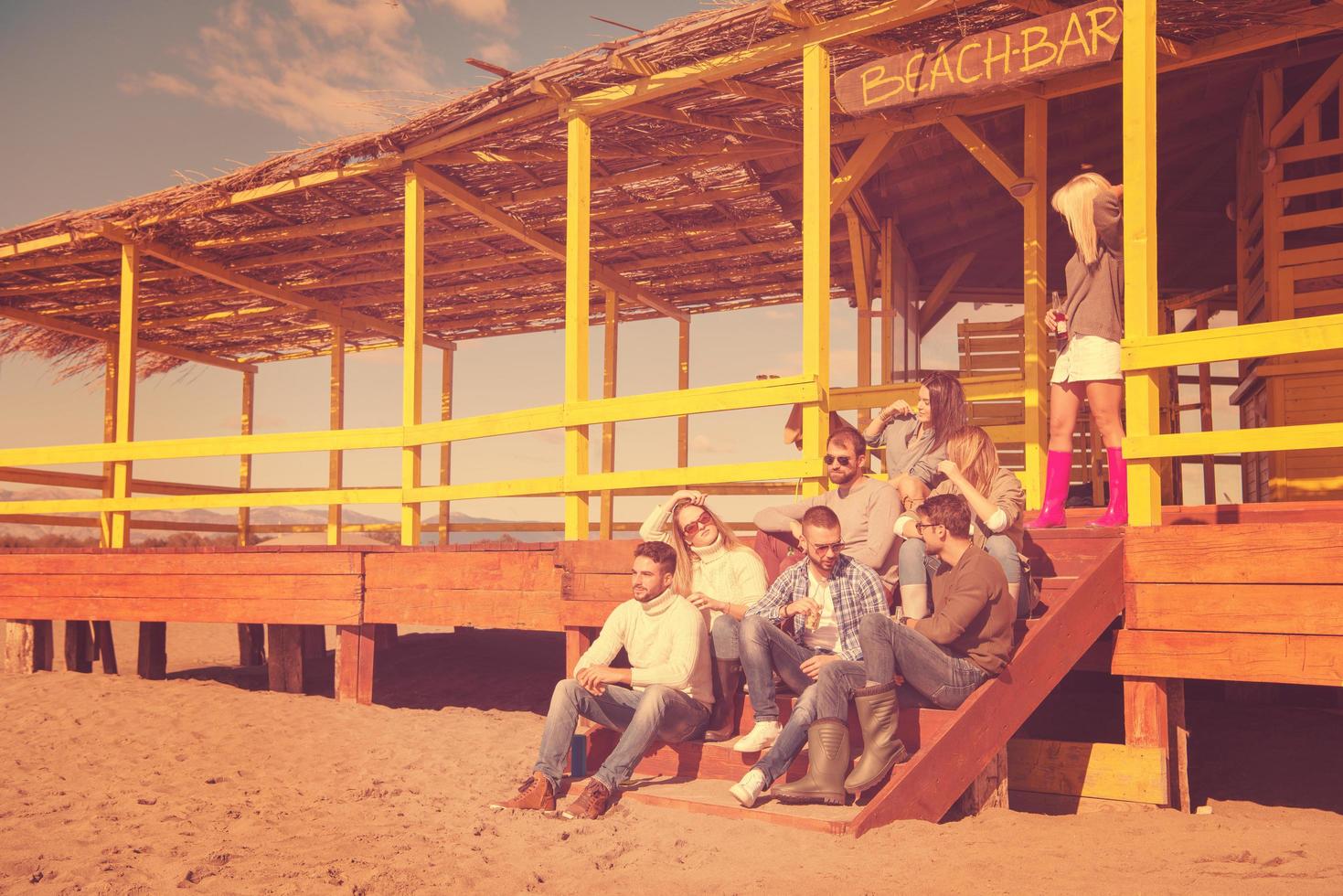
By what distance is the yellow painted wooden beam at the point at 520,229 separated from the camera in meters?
9.64

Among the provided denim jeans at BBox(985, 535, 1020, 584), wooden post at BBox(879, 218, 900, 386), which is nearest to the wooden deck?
denim jeans at BBox(985, 535, 1020, 584)

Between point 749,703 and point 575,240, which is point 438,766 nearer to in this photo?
point 749,703

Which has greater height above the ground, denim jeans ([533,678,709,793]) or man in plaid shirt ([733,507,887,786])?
man in plaid shirt ([733,507,887,786])

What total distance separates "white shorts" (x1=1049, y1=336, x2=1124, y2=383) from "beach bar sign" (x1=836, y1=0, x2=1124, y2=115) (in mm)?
1444

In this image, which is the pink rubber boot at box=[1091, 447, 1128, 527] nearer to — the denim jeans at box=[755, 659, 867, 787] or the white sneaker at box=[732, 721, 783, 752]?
the denim jeans at box=[755, 659, 867, 787]

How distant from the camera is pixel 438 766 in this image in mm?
6898

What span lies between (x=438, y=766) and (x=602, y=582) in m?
1.46

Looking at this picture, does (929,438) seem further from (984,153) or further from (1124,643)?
(984,153)

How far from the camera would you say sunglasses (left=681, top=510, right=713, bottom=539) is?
238 inches

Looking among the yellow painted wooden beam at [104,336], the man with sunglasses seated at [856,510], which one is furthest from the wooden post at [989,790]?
the yellow painted wooden beam at [104,336]

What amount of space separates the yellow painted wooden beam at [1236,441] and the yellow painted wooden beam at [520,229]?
13.2 ft

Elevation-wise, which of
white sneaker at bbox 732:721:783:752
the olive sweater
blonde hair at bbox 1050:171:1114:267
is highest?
blonde hair at bbox 1050:171:1114:267

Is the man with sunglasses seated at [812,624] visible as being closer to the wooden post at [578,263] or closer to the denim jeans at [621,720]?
the denim jeans at [621,720]

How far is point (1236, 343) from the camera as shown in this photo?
17.5 ft
